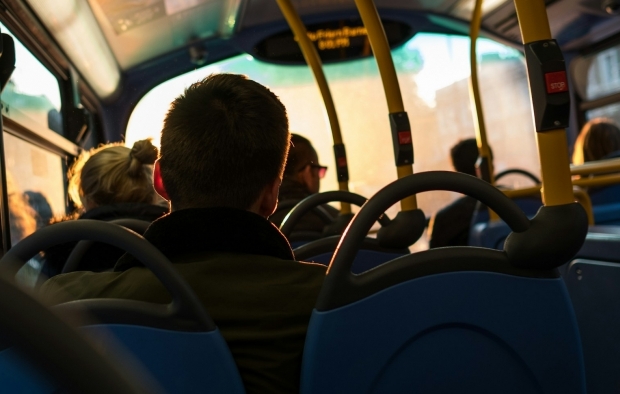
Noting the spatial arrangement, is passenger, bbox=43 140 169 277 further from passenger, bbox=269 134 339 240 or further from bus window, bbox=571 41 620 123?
bus window, bbox=571 41 620 123

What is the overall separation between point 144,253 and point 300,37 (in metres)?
1.69

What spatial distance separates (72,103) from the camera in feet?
11.5

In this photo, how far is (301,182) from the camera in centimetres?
317

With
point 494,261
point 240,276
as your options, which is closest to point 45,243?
point 240,276

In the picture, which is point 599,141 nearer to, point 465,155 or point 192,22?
point 465,155

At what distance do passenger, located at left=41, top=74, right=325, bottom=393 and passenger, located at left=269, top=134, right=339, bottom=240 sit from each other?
1631 mm

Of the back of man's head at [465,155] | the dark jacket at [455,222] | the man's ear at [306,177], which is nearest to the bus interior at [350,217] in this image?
the dark jacket at [455,222]

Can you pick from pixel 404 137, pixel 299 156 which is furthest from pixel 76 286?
pixel 299 156

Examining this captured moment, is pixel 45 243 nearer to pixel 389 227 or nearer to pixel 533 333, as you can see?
pixel 533 333

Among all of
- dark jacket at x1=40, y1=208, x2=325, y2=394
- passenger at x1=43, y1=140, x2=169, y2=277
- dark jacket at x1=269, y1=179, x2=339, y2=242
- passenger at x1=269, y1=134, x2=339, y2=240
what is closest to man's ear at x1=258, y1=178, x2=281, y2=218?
dark jacket at x1=40, y1=208, x2=325, y2=394

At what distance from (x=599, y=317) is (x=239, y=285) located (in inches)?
55.0

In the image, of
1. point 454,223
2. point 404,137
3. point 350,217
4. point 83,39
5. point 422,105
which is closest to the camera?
point 404,137

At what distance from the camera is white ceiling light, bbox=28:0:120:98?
3.03 metres

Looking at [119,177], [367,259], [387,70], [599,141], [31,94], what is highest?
[31,94]
